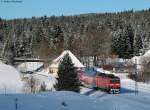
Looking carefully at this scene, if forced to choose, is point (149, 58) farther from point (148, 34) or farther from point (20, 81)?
point (148, 34)

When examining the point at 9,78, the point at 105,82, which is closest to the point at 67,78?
the point at 105,82

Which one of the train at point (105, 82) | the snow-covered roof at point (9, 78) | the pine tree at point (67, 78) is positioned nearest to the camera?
the pine tree at point (67, 78)

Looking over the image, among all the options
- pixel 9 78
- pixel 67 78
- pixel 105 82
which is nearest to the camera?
pixel 67 78

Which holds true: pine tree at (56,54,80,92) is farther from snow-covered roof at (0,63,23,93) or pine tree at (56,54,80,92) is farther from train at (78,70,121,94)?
snow-covered roof at (0,63,23,93)

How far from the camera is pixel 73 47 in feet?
473

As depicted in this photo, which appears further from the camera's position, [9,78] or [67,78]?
[9,78]

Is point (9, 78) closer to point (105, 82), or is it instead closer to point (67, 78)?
point (105, 82)

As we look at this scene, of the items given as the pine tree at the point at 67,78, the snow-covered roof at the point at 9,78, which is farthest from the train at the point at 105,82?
the snow-covered roof at the point at 9,78

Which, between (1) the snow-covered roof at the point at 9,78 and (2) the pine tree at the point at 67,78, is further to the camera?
(1) the snow-covered roof at the point at 9,78

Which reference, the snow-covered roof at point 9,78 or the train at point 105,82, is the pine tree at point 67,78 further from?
the snow-covered roof at point 9,78

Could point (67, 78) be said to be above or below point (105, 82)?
above

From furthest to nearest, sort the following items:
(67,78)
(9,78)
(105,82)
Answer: (9,78) < (105,82) < (67,78)

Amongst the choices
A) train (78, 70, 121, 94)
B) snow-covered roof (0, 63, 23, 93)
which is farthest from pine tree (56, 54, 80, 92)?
snow-covered roof (0, 63, 23, 93)

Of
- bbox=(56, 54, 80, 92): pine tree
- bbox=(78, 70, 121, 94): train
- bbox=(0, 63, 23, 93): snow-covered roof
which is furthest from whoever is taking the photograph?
bbox=(0, 63, 23, 93): snow-covered roof
